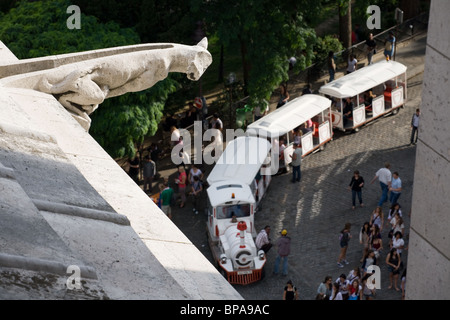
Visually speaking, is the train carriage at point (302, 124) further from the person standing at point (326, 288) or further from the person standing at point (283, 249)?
the person standing at point (326, 288)

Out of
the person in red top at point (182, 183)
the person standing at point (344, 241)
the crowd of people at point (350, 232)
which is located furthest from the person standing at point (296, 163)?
the person standing at point (344, 241)

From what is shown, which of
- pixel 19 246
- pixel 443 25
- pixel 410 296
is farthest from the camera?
pixel 410 296

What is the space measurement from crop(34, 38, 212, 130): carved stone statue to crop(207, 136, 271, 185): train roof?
1880 centimetres

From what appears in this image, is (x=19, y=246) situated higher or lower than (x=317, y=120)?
higher

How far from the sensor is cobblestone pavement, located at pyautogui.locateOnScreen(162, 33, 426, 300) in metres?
24.8

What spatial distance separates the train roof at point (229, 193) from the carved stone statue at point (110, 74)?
692 inches

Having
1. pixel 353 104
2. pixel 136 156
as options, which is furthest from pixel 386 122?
pixel 136 156

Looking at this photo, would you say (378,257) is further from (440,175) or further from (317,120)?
(440,175)

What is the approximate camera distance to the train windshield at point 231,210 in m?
26.1

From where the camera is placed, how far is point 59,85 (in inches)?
320

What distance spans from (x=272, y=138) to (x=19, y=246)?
25.5 m

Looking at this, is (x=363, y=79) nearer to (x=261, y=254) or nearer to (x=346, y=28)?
(x=346, y=28)

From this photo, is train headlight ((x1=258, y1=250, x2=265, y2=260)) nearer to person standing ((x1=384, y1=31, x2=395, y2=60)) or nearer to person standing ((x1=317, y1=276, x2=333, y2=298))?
person standing ((x1=317, y1=276, x2=333, y2=298))

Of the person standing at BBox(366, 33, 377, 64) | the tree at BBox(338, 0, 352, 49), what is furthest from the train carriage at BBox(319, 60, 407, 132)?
the tree at BBox(338, 0, 352, 49)
